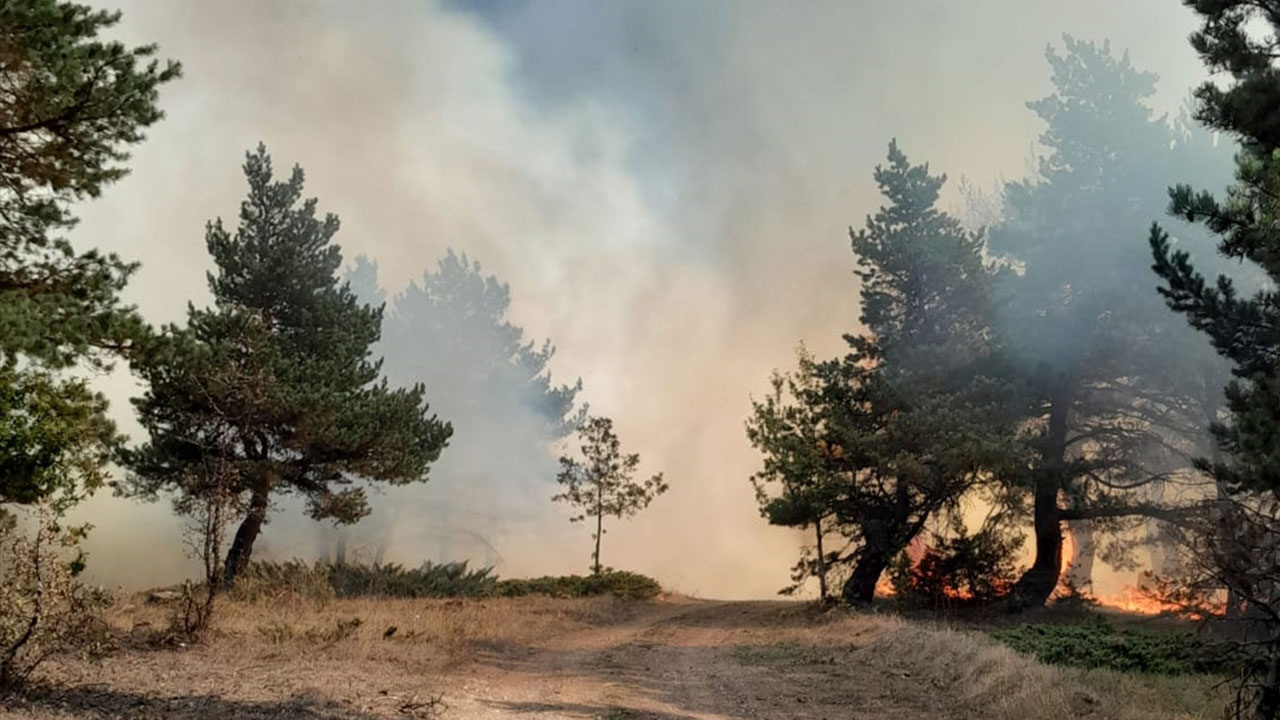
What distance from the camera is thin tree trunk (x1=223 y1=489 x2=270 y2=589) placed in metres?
21.1

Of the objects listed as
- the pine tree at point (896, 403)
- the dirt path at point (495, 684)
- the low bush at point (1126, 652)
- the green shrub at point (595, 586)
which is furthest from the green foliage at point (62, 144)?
the green shrub at point (595, 586)

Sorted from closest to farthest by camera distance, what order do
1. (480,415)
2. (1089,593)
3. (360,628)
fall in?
(360,628), (1089,593), (480,415)

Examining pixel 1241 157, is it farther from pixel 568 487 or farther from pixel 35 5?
pixel 568 487

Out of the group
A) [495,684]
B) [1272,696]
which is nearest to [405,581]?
[495,684]

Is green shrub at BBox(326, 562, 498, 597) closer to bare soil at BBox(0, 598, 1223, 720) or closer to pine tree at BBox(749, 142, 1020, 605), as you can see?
bare soil at BBox(0, 598, 1223, 720)

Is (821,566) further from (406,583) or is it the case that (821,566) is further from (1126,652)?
(406,583)

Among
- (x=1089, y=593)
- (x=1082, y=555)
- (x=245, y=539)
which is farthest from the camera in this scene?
(x=1082, y=555)

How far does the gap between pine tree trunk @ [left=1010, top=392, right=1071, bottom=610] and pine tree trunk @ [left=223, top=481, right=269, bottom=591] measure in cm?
2308

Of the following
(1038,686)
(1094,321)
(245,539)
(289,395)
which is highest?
(1094,321)

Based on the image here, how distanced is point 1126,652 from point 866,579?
429 inches

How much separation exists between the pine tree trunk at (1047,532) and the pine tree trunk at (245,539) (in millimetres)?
23077

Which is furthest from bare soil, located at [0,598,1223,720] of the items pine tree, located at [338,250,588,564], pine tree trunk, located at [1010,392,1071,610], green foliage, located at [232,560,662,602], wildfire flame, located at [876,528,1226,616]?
pine tree, located at [338,250,588,564]

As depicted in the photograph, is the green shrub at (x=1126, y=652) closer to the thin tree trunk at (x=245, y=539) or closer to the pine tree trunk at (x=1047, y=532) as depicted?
the pine tree trunk at (x=1047, y=532)

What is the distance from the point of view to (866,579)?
25.5 meters
